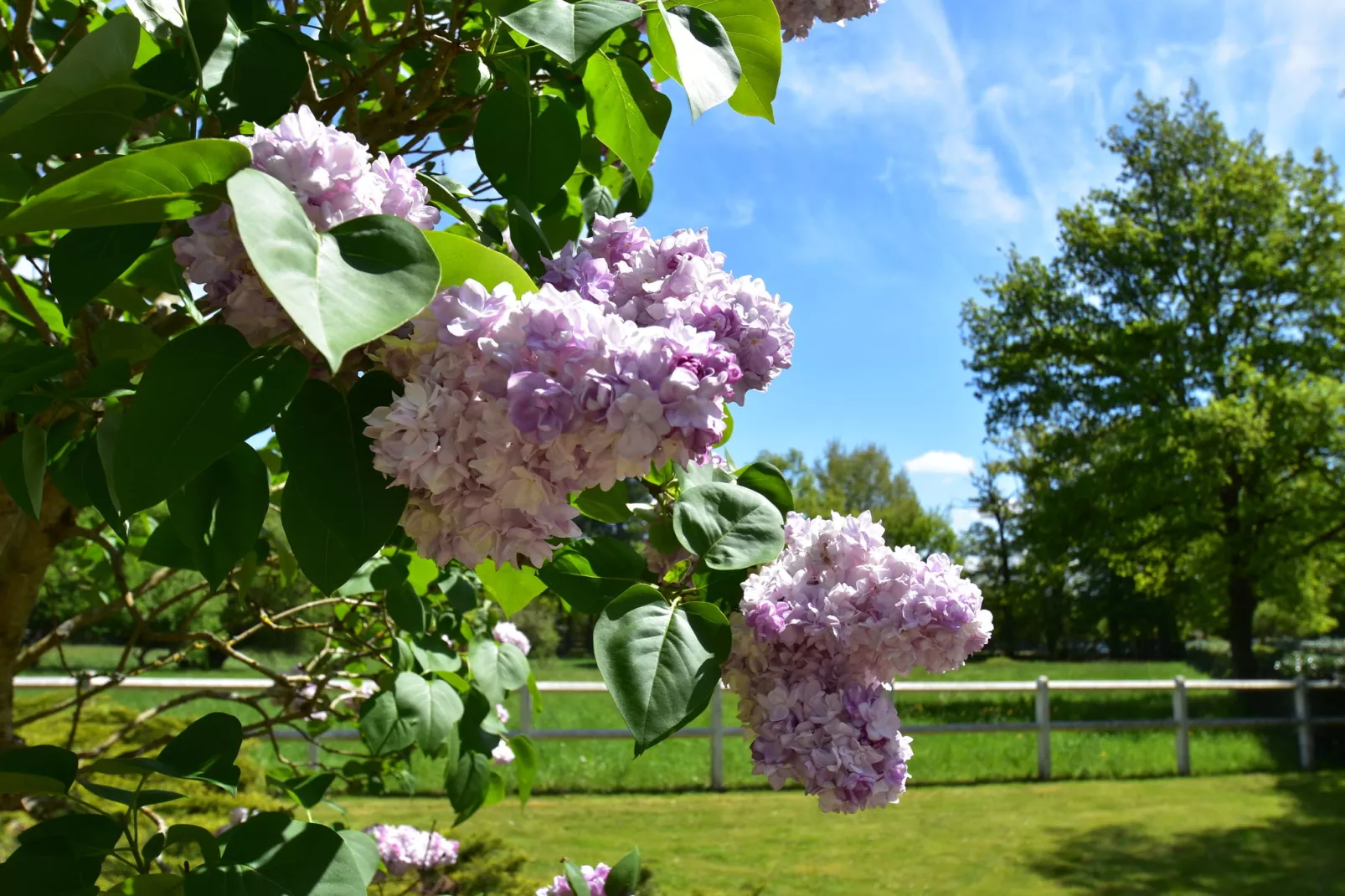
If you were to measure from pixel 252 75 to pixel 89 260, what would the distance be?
26cm

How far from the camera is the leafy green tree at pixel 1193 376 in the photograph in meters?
16.8

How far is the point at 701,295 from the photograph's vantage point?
89 cm

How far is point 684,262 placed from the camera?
903 mm

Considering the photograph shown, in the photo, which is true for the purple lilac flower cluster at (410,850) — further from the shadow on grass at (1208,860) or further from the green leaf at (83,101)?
the shadow on grass at (1208,860)

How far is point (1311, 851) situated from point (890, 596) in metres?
8.67

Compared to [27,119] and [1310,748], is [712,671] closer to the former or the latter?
[27,119]

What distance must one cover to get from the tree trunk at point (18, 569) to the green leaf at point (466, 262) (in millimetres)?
1136

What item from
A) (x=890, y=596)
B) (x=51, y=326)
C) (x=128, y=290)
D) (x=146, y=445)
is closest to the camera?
(x=146, y=445)

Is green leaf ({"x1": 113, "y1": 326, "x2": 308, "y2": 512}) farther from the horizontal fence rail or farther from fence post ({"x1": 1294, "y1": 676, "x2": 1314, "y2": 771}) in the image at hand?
fence post ({"x1": 1294, "y1": 676, "x2": 1314, "y2": 771})

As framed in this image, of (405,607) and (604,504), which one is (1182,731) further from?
(604,504)

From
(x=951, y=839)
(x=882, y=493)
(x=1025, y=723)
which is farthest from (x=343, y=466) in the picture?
(x=882, y=493)

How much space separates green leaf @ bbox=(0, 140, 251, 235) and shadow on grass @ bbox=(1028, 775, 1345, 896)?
24.1ft

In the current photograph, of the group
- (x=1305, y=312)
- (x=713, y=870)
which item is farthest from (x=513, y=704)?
(x=1305, y=312)

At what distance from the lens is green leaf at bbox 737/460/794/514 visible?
109 cm
